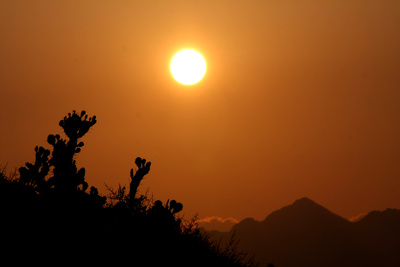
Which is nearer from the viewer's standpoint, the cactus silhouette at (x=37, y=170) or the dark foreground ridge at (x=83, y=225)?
the dark foreground ridge at (x=83, y=225)

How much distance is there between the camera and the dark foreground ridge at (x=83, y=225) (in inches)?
428

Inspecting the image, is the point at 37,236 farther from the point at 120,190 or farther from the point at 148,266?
the point at 120,190

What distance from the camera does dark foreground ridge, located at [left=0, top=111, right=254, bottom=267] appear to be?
35.7ft

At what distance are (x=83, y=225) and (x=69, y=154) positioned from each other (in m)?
2.05

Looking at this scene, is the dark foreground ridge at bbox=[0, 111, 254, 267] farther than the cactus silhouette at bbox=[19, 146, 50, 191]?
No

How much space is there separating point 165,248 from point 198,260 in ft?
5.07

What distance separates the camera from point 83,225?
473 inches

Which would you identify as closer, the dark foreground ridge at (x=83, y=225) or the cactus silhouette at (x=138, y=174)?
the dark foreground ridge at (x=83, y=225)

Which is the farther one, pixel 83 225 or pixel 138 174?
pixel 138 174

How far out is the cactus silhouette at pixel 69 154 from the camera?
495 inches

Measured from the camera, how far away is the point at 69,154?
42.9 ft

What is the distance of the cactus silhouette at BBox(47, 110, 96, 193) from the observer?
12570 millimetres

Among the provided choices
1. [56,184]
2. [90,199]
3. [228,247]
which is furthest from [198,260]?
[56,184]

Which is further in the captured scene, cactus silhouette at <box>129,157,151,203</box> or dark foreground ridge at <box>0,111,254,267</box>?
cactus silhouette at <box>129,157,151,203</box>
